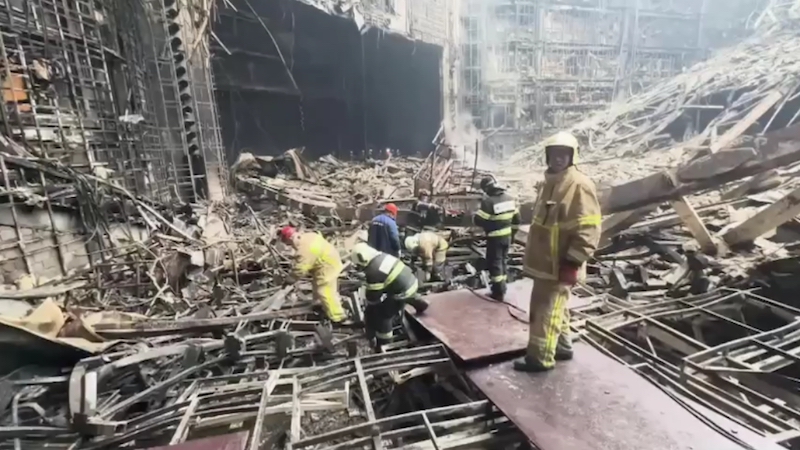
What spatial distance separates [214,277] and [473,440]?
5.04 meters

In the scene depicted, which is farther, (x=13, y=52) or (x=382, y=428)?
(x=13, y=52)

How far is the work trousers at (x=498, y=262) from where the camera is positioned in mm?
5039

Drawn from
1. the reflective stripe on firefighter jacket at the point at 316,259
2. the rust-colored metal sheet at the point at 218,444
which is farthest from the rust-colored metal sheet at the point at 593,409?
the reflective stripe on firefighter jacket at the point at 316,259

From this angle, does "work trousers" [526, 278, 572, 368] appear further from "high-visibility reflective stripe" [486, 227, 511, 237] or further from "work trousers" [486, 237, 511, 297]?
"high-visibility reflective stripe" [486, 227, 511, 237]

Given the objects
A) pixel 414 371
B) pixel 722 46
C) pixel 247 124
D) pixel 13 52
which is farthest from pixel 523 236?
pixel 722 46

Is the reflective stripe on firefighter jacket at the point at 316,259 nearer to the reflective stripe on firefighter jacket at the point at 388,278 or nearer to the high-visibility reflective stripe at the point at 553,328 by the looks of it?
the reflective stripe on firefighter jacket at the point at 388,278

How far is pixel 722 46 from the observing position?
28.0m

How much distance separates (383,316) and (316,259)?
1.22 m

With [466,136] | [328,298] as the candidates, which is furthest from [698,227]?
[466,136]

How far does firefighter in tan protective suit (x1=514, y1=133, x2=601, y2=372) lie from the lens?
3.14 m

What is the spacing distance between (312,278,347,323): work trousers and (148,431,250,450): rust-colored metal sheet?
97.9 inches

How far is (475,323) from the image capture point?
14.4 feet

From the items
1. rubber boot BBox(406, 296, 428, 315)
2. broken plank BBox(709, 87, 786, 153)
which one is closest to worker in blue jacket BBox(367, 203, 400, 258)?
rubber boot BBox(406, 296, 428, 315)

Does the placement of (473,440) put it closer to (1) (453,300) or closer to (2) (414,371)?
(2) (414,371)
